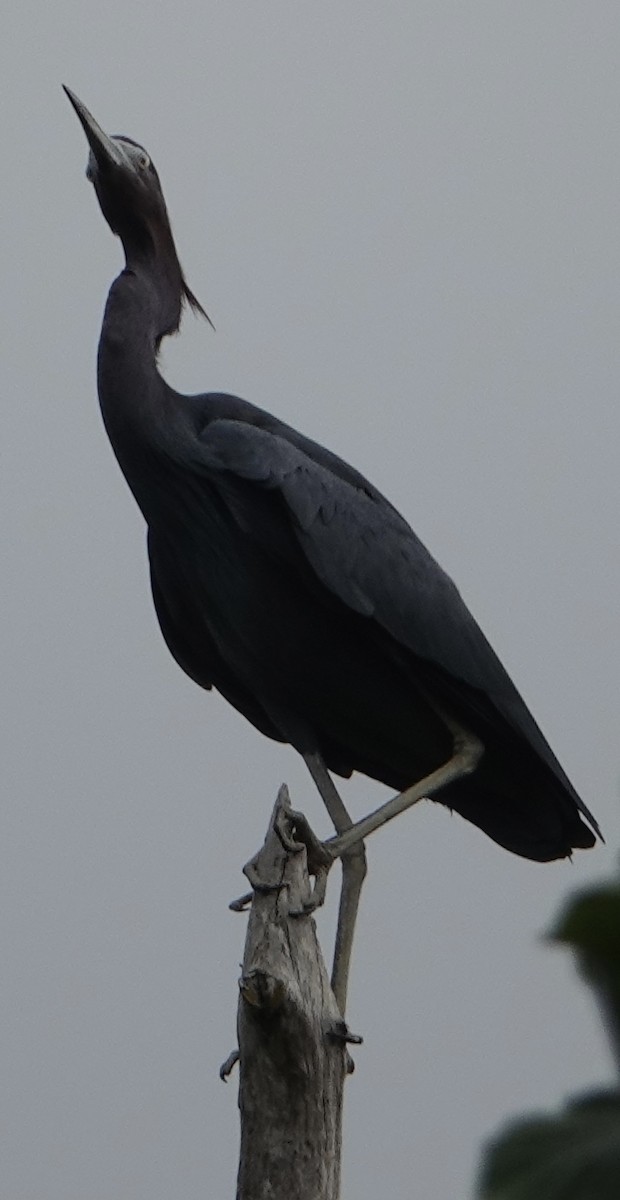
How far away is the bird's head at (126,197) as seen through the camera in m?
4.07

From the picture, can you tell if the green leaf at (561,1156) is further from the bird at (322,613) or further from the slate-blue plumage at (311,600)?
the slate-blue plumage at (311,600)

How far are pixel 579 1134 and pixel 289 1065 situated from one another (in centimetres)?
224

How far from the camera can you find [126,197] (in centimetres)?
410

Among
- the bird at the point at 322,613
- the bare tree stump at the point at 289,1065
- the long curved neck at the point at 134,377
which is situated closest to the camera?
the bare tree stump at the point at 289,1065

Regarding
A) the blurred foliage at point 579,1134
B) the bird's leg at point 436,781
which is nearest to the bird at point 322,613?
the bird's leg at point 436,781

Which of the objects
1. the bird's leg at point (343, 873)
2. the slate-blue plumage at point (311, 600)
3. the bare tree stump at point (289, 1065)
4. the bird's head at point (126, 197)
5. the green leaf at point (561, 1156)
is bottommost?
the green leaf at point (561, 1156)

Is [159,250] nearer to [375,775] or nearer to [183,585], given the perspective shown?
[183,585]

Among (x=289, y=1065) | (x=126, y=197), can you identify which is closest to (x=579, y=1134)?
(x=289, y=1065)

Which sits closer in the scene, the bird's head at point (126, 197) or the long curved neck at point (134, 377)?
the long curved neck at point (134, 377)

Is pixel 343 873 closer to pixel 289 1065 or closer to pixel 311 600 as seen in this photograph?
pixel 311 600

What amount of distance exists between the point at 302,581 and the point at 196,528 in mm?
266

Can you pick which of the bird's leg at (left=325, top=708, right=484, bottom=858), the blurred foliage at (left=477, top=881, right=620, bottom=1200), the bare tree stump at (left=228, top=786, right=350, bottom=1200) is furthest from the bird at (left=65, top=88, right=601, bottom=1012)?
the blurred foliage at (left=477, top=881, right=620, bottom=1200)

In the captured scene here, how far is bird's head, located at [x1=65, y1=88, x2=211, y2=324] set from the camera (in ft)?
13.4

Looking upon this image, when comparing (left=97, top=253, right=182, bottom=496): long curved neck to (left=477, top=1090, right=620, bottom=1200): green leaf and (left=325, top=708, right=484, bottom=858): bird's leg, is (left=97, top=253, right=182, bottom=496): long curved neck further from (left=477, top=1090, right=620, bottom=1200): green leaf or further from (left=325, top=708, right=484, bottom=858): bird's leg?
(left=477, top=1090, right=620, bottom=1200): green leaf
